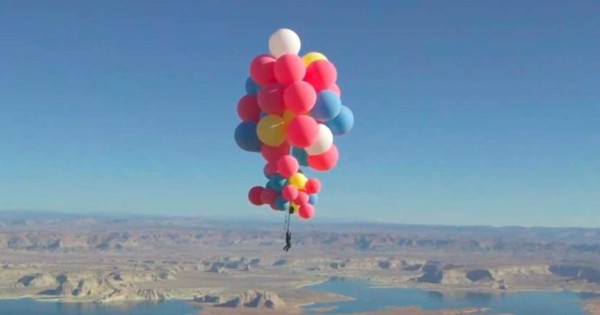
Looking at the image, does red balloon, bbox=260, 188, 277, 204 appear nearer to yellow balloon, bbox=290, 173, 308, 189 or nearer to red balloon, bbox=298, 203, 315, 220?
yellow balloon, bbox=290, 173, 308, 189

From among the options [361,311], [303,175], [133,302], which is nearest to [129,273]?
[133,302]

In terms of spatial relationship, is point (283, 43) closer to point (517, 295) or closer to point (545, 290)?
point (517, 295)

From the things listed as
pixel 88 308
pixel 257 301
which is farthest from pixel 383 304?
pixel 88 308

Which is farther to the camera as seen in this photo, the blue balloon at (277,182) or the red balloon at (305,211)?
the red balloon at (305,211)

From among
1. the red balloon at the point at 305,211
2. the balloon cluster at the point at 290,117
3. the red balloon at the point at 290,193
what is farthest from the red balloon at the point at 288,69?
the red balloon at the point at 305,211

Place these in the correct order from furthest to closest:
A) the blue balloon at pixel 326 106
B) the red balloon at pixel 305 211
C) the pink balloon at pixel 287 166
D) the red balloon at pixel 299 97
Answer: the red balloon at pixel 305 211
the pink balloon at pixel 287 166
the blue balloon at pixel 326 106
the red balloon at pixel 299 97

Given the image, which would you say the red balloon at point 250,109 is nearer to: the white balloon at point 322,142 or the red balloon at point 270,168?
the red balloon at point 270,168
